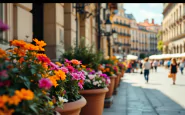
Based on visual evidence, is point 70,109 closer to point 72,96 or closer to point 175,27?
point 72,96

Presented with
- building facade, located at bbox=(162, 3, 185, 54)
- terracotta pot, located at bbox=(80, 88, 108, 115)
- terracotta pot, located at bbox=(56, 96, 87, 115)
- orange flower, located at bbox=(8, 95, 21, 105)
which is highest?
building facade, located at bbox=(162, 3, 185, 54)

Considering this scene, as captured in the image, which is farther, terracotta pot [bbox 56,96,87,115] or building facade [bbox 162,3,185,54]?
building facade [bbox 162,3,185,54]

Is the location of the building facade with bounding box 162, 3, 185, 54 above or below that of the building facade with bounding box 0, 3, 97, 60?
above

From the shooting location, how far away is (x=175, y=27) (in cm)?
5700

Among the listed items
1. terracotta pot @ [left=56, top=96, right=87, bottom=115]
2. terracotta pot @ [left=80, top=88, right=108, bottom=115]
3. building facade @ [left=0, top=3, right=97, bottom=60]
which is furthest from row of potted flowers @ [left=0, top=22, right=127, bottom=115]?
terracotta pot @ [left=80, top=88, right=108, bottom=115]

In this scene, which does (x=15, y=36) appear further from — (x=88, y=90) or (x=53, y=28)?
(x=53, y=28)

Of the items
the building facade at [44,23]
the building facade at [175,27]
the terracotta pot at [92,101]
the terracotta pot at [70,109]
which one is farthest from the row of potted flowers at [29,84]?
the building facade at [175,27]

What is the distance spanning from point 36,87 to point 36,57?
1.23ft

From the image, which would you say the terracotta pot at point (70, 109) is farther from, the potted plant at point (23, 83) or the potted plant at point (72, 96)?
the potted plant at point (23, 83)

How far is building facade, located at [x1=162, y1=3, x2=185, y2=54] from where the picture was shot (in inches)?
1999

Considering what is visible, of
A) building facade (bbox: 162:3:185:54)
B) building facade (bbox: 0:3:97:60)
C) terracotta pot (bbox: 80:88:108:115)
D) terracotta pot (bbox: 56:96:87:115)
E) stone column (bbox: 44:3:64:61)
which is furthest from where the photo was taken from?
building facade (bbox: 162:3:185:54)

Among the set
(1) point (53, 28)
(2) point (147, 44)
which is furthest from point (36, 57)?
(2) point (147, 44)

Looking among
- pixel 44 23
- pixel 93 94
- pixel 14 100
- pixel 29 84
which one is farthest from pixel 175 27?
pixel 14 100

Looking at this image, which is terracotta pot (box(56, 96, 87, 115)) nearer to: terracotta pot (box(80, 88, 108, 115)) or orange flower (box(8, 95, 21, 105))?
orange flower (box(8, 95, 21, 105))
